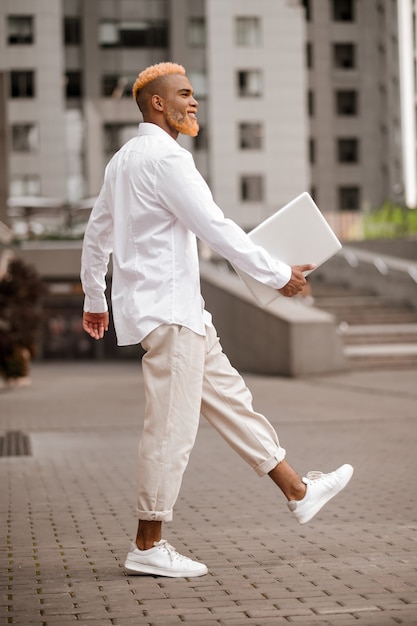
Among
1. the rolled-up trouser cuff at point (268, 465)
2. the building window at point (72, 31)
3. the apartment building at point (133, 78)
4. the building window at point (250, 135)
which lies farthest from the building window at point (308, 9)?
the rolled-up trouser cuff at point (268, 465)

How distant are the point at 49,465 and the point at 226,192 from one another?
5836 cm

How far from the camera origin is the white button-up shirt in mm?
5348

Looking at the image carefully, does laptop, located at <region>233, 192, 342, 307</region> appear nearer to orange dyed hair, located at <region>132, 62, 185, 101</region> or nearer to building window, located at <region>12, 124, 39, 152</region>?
orange dyed hair, located at <region>132, 62, 185, 101</region>

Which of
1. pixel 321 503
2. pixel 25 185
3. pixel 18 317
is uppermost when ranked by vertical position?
pixel 25 185

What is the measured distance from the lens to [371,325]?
24.4 m

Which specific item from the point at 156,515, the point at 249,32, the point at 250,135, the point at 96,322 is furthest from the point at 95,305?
the point at 249,32

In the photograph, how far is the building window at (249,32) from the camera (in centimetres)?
6888

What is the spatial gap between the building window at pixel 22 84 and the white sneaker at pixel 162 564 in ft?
201

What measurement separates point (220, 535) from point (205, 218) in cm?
183

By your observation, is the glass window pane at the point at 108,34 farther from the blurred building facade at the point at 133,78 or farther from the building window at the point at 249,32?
the building window at the point at 249,32

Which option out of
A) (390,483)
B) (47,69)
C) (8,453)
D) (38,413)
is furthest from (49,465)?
(47,69)

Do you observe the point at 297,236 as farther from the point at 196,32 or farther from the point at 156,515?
the point at 196,32

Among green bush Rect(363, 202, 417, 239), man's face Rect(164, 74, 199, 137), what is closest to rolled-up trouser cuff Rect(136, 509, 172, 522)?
man's face Rect(164, 74, 199, 137)

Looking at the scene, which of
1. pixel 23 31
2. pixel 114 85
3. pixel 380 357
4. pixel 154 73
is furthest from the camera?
pixel 114 85
